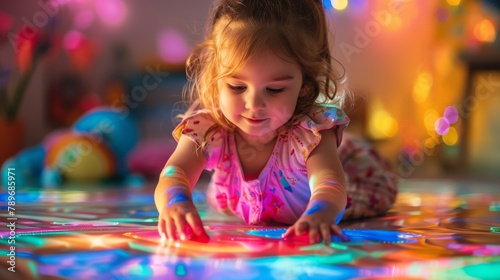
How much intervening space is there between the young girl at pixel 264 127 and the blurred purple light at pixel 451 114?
2.21 meters

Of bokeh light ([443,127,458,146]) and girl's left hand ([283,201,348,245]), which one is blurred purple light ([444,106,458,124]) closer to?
bokeh light ([443,127,458,146])

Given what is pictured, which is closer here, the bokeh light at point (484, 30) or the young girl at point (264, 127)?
the young girl at point (264, 127)

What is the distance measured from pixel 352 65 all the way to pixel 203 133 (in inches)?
92.3

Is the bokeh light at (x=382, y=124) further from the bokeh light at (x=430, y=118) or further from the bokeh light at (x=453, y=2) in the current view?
the bokeh light at (x=453, y=2)

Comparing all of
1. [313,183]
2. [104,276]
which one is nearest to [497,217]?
[313,183]

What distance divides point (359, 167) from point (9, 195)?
2.92 feet

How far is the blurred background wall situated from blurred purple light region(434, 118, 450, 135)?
11 mm

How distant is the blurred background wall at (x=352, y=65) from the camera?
9.67ft

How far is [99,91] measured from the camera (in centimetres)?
310

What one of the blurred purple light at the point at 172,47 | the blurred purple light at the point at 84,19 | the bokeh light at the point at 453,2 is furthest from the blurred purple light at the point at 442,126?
the blurred purple light at the point at 84,19

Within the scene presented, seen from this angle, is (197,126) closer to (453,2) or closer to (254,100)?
(254,100)

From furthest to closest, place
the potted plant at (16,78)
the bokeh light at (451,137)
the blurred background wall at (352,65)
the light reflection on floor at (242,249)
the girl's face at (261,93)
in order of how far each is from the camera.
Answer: the bokeh light at (451,137)
the blurred background wall at (352,65)
the potted plant at (16,78)
the girl's face at (261,93)
the light reflection on floor at (242,249)

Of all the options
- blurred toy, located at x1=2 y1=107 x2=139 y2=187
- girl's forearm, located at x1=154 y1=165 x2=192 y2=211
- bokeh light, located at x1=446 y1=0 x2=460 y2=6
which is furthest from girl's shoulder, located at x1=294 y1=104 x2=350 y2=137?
bokeh light, located at x1=446 y1=0 x2=460 y2=6

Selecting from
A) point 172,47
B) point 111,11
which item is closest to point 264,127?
point 172,47
